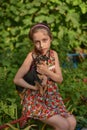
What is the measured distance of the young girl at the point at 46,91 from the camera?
3.79 m

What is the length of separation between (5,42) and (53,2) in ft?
3.35

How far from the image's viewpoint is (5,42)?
7.28 meters

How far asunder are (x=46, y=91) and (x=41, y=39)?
0.46 metres

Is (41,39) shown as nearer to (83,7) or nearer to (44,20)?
(44,20)

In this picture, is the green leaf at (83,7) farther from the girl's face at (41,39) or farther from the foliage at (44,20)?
the girl's face at (41,39)

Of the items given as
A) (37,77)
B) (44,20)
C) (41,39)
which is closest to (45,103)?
(37,77)

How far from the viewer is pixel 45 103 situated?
3.87 metres

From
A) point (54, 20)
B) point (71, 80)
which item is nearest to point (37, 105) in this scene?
point (71, 80)

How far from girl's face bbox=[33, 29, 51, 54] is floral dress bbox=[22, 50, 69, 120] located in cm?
16

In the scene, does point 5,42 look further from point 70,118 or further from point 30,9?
point 70,118

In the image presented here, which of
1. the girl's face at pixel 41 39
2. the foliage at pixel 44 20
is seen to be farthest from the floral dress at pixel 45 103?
the foliage at pixel 44 20

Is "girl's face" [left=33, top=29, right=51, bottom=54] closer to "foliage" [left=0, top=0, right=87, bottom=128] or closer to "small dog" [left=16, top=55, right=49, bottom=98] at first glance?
"small dog" [left=16, top=55, right=49, bottom=98]

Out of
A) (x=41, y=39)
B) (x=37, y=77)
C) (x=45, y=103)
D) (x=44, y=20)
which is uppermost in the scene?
(x=41, y=39)

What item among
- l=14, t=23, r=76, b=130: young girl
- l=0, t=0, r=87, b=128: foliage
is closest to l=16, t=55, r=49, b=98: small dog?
l=14, t=23, r=76, b=130: young girl
